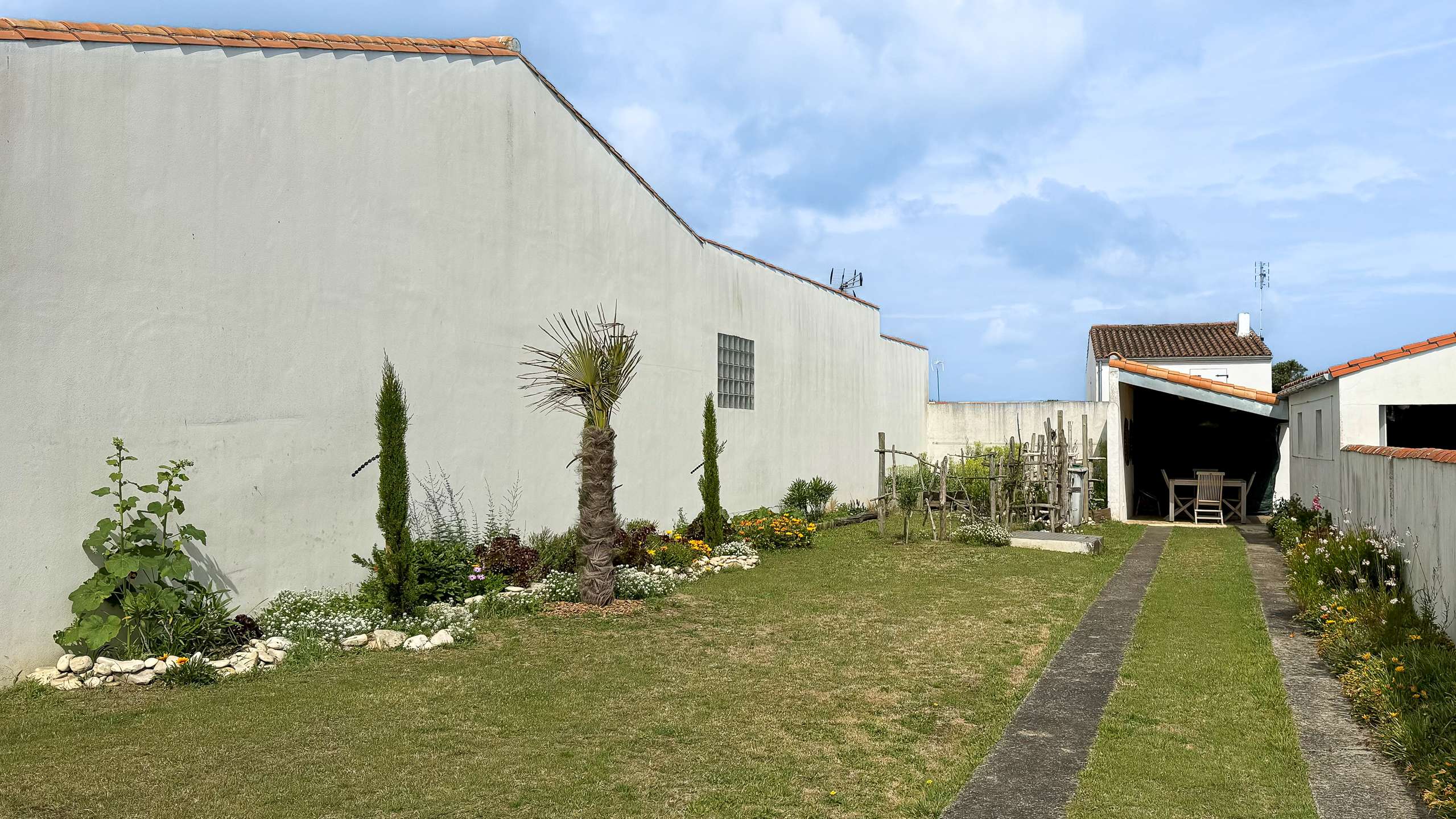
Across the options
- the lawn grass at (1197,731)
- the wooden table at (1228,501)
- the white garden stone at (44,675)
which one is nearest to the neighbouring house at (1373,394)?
the lawn grass at (1197,731)

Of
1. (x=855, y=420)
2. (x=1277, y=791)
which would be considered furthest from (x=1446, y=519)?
(x=855, y=420)

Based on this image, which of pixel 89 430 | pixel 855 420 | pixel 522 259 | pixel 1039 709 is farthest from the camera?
pixel 855 420

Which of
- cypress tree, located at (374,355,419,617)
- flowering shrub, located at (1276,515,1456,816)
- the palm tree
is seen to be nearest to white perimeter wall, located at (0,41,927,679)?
cypress tree, located at (374,355,419,617)

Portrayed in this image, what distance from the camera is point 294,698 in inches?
273

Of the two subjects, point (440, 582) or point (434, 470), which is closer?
point (440, 582)

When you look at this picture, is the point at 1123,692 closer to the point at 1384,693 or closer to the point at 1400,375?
the point at 1384,693

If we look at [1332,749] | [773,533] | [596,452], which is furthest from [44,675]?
[773,533]

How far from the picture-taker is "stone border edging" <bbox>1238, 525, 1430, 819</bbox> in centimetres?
492

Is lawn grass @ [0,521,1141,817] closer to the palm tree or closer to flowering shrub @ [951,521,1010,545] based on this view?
the palm tree

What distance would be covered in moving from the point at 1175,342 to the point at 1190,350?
1057mm

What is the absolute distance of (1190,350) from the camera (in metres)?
31.0

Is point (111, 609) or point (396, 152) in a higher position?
point (396, 152)

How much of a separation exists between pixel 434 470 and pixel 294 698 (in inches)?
163

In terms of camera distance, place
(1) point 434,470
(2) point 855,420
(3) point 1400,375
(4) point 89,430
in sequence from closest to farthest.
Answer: (4) point 89,430 < (1) point 434,470 < (3) point 1400,375 < (2) point 855,420
